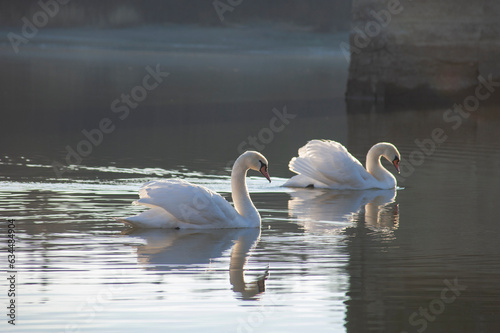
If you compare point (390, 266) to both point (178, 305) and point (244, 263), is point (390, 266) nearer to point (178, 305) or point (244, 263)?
point (244, 263)

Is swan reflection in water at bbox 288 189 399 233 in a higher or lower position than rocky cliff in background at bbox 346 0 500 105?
lower

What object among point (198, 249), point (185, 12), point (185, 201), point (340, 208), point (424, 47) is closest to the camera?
point (198, 249)

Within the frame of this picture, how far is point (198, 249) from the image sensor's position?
888 centimetres

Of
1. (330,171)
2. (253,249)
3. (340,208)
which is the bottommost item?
(253,249)

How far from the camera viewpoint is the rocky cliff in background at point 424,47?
27234 millimetres

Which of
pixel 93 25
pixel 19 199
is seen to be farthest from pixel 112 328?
pixel 93 25

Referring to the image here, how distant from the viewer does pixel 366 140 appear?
63.0 feet

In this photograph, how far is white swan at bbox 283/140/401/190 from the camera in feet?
42.2

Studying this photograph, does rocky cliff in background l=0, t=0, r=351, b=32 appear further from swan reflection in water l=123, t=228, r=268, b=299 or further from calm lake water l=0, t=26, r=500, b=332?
swan reflection in water l=123, t=228, r=268, b=299

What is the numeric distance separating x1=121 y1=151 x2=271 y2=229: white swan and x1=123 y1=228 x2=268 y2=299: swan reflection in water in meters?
0.07

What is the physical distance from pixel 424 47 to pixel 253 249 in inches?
767

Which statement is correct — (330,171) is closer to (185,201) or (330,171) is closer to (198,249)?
(185,201)

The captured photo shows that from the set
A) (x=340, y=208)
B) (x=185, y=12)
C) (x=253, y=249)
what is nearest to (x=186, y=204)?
(x=253, y=249)

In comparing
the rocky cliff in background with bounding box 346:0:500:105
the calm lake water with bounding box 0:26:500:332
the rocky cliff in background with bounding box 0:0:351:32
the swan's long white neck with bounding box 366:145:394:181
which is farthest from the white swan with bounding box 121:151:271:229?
the rocky cliff in background with bounding box 0:0:351:32
